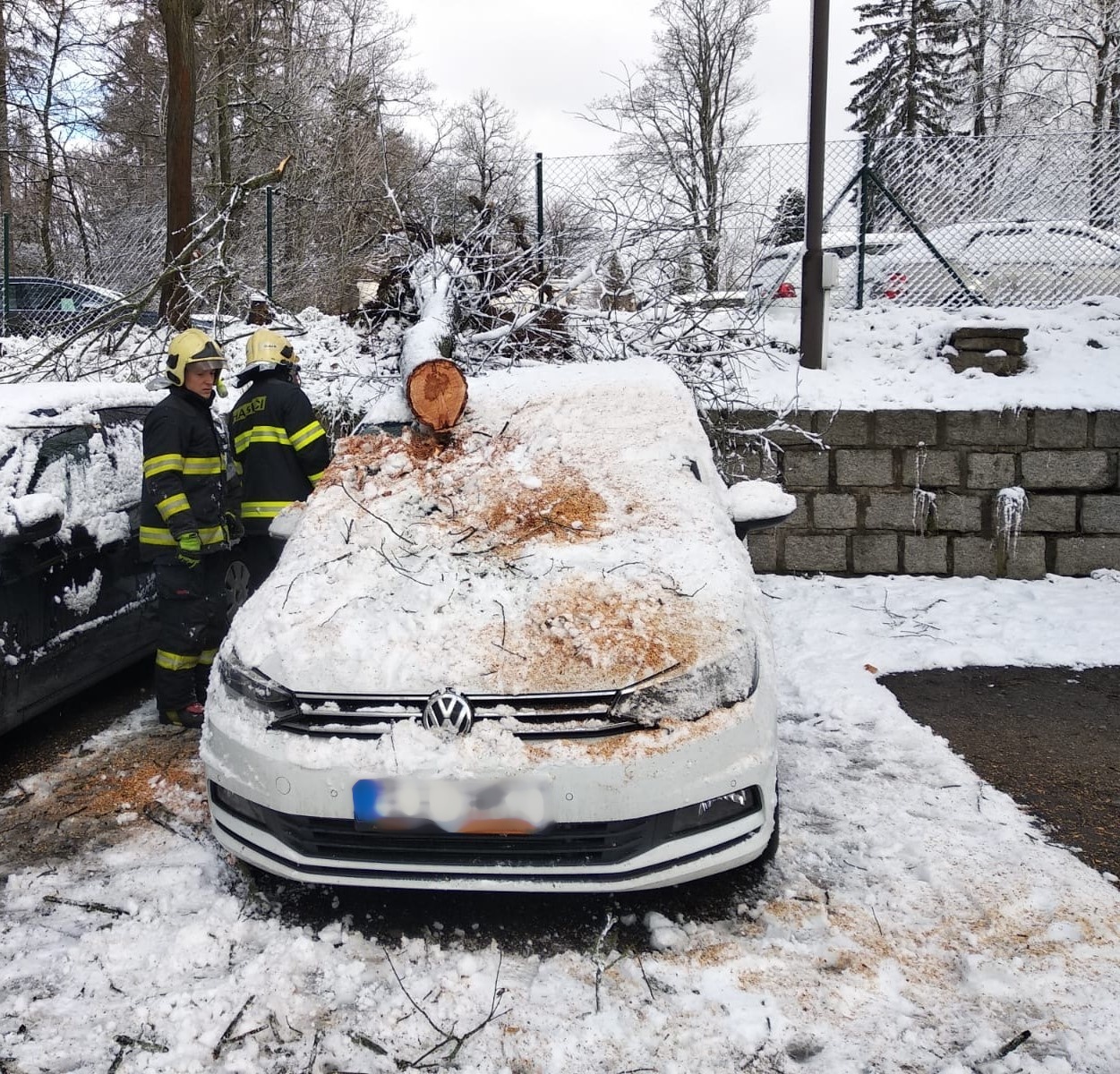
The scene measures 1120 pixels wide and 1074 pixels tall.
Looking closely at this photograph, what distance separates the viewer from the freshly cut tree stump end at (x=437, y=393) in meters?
3.87

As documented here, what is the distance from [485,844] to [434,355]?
3.29m

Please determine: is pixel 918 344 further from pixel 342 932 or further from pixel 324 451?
pixel 342 932

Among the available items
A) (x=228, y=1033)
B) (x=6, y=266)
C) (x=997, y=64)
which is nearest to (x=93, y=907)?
(x=228, y=1033)

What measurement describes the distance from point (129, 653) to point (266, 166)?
1800cm

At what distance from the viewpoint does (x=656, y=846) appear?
8.08ft

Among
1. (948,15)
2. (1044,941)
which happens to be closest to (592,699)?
(1044,941)

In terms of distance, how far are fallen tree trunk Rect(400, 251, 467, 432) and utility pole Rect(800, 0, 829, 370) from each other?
118 inches

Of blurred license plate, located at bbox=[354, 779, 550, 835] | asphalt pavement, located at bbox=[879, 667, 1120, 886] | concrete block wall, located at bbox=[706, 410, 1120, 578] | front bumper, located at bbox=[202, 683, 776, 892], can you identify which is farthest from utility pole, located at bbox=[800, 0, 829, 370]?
blurred license plate, located at bbox=[354, 779, 550, 835]

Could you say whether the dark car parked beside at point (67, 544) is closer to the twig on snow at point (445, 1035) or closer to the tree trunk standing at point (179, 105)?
the twig on snow at point (445, 1035)

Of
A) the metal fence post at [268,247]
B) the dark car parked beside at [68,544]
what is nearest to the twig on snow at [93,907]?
the dark car parked beside at [68,544]

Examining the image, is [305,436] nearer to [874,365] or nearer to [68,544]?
[68,544]

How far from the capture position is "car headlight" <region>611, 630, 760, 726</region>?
252 centimetres

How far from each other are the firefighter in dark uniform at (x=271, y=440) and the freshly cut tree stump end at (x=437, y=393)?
105 centimetres

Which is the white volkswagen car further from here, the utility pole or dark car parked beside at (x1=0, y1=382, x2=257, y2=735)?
the utility pole
